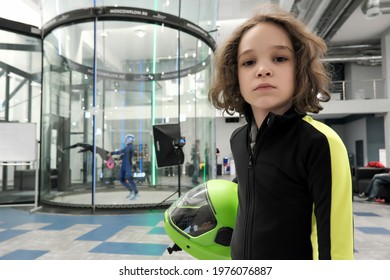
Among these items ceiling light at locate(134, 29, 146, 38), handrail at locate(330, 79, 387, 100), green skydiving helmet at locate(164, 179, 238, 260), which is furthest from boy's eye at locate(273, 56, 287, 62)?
handrail at locate(330, 79, 387, 100)

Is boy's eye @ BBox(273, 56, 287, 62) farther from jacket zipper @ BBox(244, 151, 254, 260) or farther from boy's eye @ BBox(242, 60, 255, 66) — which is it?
jacket zipper @ BBox(244, 151, 254, 260)

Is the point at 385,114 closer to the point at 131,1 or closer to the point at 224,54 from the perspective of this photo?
the point at 131,1

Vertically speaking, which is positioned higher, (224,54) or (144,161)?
(224,54)

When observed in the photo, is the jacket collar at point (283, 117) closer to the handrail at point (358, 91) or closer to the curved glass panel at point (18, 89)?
the curved glass panel at point (18, 89)

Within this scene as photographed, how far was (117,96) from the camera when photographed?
804cm

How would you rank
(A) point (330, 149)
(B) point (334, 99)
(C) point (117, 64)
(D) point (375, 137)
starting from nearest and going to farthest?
A: (A) point (330, 149)
(C) point (117, 64)
(B) point (334, 99)
(D) point (375, 137)

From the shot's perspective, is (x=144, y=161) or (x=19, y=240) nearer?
(x=19, y=240)

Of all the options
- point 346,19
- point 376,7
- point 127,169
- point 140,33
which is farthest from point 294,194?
point 346,19

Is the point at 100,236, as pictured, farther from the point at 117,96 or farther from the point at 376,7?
the point at 376,7

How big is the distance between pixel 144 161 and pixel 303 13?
6.72 metres

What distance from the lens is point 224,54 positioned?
2.81 ft

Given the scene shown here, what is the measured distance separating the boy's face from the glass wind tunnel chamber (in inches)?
157

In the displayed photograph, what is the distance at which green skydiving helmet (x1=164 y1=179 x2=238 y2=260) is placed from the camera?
87 cm
